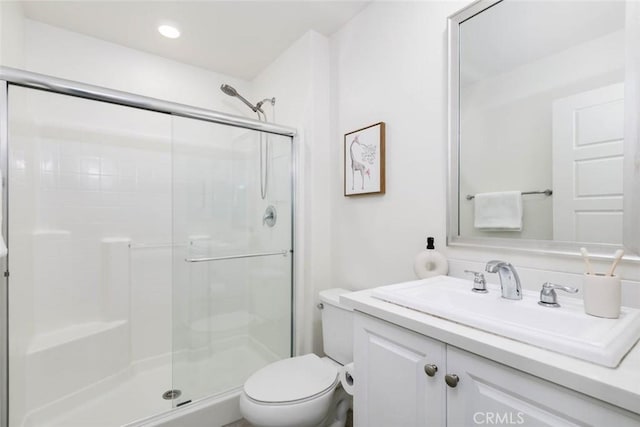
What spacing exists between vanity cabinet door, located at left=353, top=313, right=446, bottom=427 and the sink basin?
0.32ft

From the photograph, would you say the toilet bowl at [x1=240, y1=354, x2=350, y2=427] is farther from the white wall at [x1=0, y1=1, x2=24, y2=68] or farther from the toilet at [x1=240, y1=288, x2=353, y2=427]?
the white wall at [x1=0, y1=1, x2=24, y2=68]

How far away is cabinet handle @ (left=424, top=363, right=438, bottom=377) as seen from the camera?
2.53 feet

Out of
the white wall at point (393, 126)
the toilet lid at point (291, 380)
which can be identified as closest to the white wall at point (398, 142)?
the white wall at point (393, 126)

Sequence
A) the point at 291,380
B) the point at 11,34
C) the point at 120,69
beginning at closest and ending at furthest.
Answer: the point at 291,380 < the point at 11,34 < the point at 120,69

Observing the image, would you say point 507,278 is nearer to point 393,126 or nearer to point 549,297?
point 549,297

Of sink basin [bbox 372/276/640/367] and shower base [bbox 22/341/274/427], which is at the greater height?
Answer: sink basin [bbox 372/276/640/367]

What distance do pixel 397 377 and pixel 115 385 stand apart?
198 centimetres

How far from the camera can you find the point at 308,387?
1314 mm

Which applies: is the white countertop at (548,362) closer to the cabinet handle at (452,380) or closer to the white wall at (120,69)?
the cabinet handle at (452,380)

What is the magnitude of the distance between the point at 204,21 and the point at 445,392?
89.1 inches

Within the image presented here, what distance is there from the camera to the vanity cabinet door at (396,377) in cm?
78

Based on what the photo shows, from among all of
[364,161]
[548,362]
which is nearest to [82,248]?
[364,161]

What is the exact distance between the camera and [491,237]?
1.18m

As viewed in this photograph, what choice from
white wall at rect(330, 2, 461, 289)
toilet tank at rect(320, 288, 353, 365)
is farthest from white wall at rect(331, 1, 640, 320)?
toilet tank at rect(320, 288, 353, 365)
